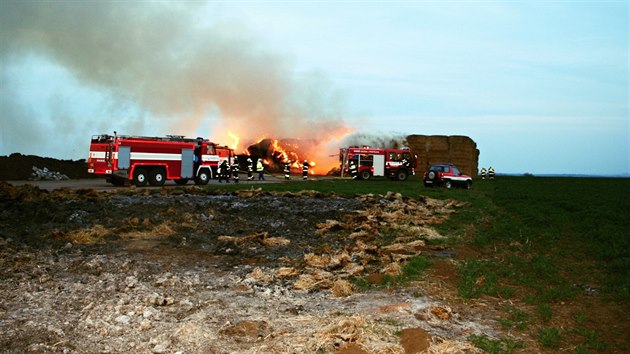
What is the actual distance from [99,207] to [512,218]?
14636 mm

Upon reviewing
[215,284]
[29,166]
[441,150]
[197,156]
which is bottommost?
[215,284]

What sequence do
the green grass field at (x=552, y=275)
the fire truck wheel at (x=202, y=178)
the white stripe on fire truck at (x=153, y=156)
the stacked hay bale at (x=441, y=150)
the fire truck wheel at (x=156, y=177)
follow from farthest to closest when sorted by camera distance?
the stacked hay bale at (x=441, y=150) < the fire truck wheel at (x=202, y=178) < the fire truck wheel at (x=156, y=177) < the white stripe on fire truck at (x=153, y=156) < the green grass field at (x=552, y=275)

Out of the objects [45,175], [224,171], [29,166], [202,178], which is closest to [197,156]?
[202,178]

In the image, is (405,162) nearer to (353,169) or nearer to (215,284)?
(353,169)

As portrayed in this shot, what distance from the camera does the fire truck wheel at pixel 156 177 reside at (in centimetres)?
3152

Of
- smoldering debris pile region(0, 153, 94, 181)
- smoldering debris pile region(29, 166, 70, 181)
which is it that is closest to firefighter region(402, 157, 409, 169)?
smoldering debris pile region(0, 153, 94, 181)

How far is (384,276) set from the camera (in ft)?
32.6

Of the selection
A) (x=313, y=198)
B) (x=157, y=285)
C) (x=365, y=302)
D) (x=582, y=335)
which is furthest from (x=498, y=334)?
(x=313, y=198)

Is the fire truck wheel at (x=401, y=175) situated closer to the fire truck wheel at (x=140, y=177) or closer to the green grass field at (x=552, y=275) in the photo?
the fire truck wheel at (x=140, y=177)

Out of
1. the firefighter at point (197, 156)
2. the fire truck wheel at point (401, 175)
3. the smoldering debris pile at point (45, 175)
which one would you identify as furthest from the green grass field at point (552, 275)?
the smoldering debris pile at point (45, 175)

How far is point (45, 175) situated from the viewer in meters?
38.6

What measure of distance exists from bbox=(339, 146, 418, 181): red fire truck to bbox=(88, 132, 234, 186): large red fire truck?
56.3 ft

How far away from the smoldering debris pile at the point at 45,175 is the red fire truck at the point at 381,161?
23355 mm

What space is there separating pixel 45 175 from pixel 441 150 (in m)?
37.7
